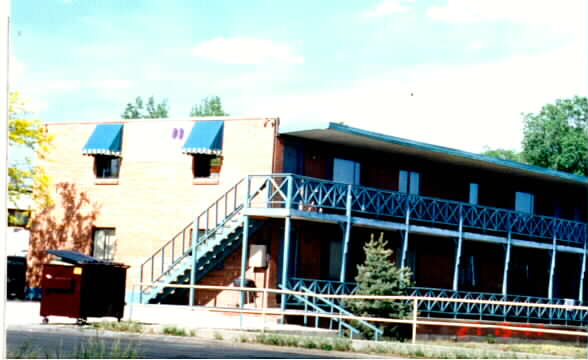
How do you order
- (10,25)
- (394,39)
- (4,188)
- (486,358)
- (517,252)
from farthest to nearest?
(517,252) → (394,39) → (486,358) → (10,25) → (4,188)

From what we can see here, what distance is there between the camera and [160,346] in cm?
1681

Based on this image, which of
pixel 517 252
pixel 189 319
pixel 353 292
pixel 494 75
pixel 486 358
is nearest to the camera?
pixel 486 358

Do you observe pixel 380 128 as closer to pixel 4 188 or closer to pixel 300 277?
pixel 300 277

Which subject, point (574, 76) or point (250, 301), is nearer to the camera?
point (250, 301)

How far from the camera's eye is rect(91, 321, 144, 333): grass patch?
20.7 meters

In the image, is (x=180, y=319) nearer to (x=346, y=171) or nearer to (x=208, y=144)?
(x=208, y=144)

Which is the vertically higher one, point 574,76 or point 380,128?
point 574,76

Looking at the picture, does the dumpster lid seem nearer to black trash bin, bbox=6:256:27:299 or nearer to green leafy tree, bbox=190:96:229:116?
black trash bin, bbox=6:256:27:299

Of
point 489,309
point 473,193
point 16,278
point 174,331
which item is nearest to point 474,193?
point 473,193

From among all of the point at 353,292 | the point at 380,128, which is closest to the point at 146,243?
the point at 353,292

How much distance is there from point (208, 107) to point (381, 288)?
57172mm

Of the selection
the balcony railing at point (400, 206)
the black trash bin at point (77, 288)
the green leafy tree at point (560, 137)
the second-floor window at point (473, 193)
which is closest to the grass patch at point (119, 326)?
the black trash bin at point (77, 288)

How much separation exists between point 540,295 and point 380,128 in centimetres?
1706

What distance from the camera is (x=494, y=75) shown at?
2333 centimetres
